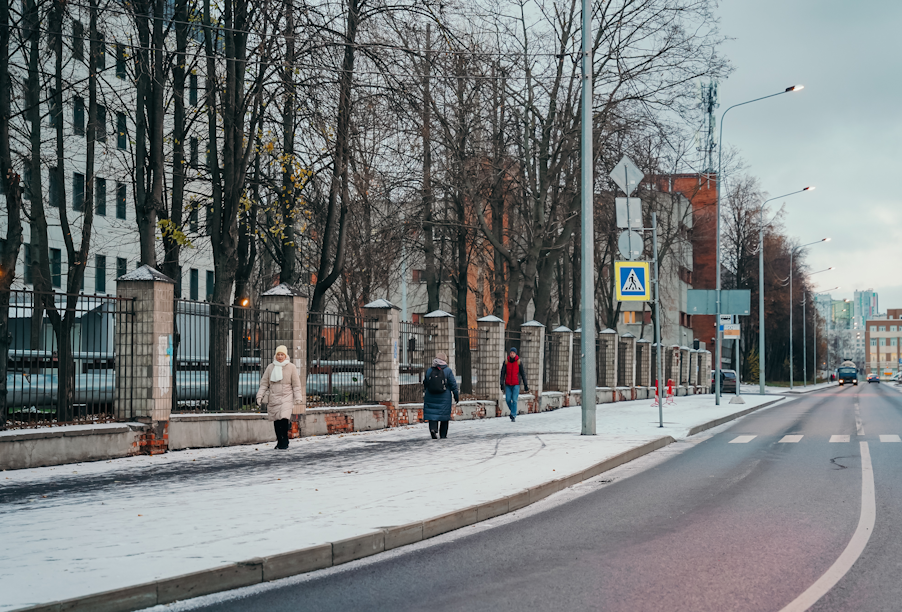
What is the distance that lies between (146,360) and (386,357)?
671 cm

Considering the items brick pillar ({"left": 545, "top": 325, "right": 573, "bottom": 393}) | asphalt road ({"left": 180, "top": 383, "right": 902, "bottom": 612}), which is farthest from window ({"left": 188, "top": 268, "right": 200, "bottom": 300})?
asphalt road ({"left": 180, "top": 383, "right": 902, "bottom": 612})

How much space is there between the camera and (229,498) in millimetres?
9508

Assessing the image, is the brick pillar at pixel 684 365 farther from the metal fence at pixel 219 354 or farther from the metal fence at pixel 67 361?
the metal fence at pixel 67 361

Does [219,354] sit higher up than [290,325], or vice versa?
[290,325]

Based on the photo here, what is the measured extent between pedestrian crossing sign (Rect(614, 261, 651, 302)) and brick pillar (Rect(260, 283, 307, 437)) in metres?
6.30

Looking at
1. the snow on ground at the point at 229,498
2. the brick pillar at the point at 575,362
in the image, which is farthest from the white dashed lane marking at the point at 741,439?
the brick pillar at the point at 575,362

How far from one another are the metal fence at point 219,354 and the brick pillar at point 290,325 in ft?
0.38

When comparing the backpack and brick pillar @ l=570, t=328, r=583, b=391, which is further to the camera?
brick pillar @ l=570, t=328, r=583, b=391

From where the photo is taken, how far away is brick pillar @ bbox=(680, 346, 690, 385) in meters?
53.1

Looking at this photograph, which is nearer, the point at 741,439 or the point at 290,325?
the point at 290,325

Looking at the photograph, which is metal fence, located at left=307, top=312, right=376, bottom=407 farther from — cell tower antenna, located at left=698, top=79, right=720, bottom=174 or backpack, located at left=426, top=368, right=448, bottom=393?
cell tower antenna, located at left=698, top=79, right=720, bottom=174

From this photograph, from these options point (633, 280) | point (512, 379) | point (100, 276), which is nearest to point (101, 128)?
point (100, 276)

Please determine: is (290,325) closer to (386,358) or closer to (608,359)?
(386,358)

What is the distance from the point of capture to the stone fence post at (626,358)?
39312mm
